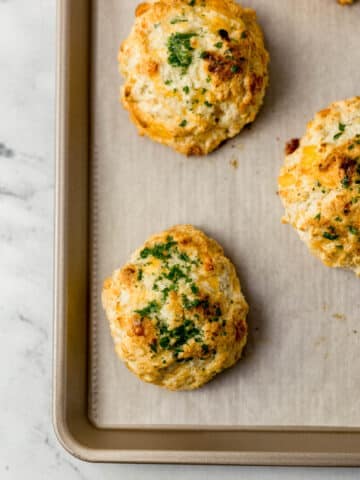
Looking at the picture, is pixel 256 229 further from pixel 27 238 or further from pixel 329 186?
pixel 27 238

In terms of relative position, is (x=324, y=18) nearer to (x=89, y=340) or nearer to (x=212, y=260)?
(x=212, y=260)

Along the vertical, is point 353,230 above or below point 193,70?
below

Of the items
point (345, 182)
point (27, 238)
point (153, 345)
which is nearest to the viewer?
point (345, 182)

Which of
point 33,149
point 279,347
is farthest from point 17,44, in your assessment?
point 279,347

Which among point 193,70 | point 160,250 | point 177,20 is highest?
point 177,20

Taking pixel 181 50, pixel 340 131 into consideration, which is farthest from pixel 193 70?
pixel 340 131

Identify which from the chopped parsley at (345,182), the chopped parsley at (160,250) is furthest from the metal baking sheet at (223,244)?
the chopped parsley at (345,182)

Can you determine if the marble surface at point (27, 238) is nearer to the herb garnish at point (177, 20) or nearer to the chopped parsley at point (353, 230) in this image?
the herb garnish at point (177, 20)
